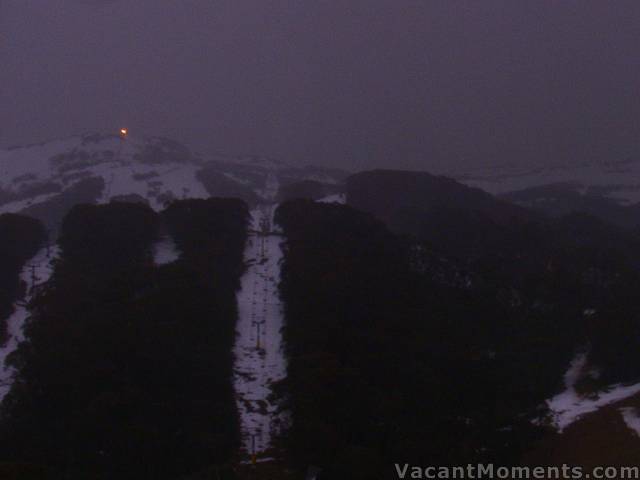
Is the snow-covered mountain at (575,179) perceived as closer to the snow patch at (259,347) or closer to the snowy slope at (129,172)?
the snowy slope at (129,172)

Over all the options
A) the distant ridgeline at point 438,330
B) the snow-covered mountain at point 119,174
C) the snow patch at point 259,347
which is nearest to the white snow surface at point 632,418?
the distant ridgeline at point 438,330

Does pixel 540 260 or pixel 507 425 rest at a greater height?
pixel 540 260

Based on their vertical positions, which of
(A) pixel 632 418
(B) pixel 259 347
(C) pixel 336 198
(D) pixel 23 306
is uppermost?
(C) pixel 336 198

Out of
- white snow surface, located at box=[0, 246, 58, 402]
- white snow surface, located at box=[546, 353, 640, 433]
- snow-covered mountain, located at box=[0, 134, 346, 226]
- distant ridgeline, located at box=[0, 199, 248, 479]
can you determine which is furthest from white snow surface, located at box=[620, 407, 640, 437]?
snow-covered mountain, located at box=[0, 134, 346, 226]

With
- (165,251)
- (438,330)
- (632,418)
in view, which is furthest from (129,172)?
(632,418)

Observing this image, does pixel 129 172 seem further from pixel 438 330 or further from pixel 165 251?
pixel 438 330

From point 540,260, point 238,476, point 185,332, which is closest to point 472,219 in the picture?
point 540,260

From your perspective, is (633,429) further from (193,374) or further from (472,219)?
(472,219)
